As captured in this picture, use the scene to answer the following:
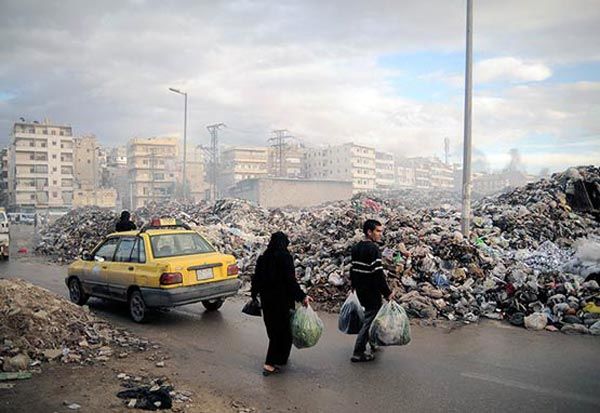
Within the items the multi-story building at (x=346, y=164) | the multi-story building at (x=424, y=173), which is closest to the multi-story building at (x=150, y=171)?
the multi-story building at (x=346, y=164)

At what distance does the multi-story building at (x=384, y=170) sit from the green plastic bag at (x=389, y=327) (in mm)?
111317

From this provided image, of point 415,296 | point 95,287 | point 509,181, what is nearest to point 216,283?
point 95,287

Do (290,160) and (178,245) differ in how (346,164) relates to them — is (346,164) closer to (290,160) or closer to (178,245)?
(290,160)

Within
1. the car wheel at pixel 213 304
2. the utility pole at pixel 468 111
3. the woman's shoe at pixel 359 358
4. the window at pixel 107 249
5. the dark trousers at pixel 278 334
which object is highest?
the utility pole at pixel 468 111

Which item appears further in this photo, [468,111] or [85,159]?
[85,159]

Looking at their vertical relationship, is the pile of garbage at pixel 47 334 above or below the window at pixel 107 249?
below

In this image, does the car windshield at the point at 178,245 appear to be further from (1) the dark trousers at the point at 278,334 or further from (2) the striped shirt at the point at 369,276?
(2) the striped shirt at the point at 369,276

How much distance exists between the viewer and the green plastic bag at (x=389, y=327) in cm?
557

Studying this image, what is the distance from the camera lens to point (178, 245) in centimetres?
844

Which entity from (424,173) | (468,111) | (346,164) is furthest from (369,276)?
(424,173)

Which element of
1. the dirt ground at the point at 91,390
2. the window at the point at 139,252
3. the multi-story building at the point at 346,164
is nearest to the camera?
the dirt ground at the point at 91,390

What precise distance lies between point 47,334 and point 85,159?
4196 inches

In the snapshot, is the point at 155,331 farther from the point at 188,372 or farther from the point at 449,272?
the point at 449,272

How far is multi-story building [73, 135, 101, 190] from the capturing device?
329 ft
